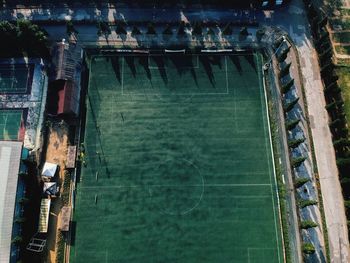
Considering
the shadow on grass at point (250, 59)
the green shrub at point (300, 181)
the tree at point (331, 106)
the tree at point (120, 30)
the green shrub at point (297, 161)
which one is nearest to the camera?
the green shrub at point (300, 181)

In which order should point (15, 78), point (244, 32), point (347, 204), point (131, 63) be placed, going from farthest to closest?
point (244, 32), point (131, 63), point (15, 78), point (347, 204)

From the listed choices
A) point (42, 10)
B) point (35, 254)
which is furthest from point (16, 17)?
point (35, 254)

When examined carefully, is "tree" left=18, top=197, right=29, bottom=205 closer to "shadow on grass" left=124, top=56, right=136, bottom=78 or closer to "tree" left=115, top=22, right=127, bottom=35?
"shadow on grass" left=124, top=56, right=136, bottom=78

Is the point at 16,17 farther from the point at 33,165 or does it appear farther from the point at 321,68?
the point at 321,68

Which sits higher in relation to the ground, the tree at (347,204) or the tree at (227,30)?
the tree at (227,30)

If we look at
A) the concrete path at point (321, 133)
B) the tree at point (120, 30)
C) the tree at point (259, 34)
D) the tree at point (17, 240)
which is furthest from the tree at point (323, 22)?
the tree at point (17, 240)

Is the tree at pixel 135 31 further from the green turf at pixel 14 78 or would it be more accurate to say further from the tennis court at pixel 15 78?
the green turf at pixel 14 78

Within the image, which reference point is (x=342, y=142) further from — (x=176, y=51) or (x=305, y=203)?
(x=176, y=51)

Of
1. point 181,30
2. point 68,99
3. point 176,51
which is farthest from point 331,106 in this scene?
point 68,99
